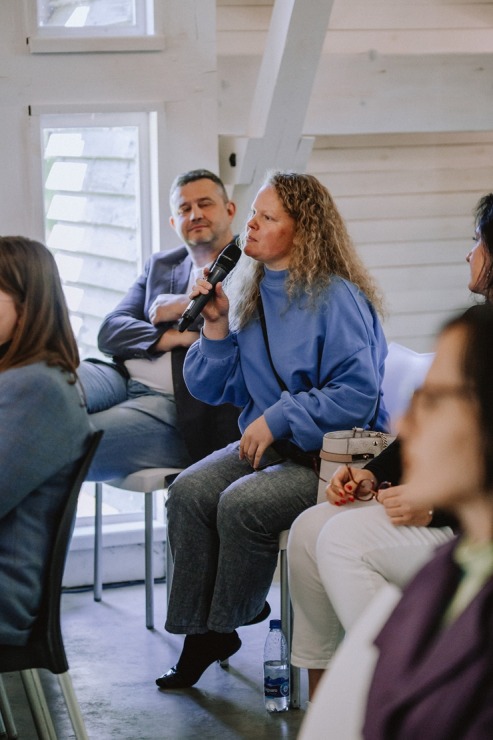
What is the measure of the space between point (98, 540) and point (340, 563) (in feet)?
5.28

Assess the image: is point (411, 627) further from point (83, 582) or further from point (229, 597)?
point (83, 582)

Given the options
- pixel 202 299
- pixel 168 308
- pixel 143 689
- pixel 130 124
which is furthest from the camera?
pixel 130 124

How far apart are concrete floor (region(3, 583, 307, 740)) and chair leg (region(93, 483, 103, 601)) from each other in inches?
3.1

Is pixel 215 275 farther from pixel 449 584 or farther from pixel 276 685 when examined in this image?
pixel 449 584

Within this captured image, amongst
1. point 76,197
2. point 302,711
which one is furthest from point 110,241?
point 302,711

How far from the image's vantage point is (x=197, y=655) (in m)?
3.02

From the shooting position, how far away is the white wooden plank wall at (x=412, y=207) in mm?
4500

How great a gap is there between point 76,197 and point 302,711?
6.85 ft

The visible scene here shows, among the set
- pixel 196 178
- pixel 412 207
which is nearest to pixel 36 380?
pixel 196 178

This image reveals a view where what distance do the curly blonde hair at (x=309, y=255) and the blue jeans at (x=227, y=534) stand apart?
0.44m

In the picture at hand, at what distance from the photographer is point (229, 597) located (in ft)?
9.43

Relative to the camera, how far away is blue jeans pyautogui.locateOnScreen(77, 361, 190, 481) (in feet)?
11.4

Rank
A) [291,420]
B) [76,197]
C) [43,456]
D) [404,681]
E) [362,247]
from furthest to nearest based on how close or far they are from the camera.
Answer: [362,247] < [76,197] < [291,420] < [43,456] < [404,681]

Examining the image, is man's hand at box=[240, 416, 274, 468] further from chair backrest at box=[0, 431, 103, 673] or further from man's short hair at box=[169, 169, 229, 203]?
man's short hair at box=[169, 169, 229, 203]
